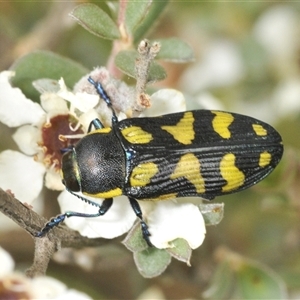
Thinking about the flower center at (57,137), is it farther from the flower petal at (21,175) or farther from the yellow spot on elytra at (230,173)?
the yellow spot on elytra at (230,173)

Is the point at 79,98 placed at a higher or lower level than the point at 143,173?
higher

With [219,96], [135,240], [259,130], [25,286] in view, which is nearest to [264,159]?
[259,130]

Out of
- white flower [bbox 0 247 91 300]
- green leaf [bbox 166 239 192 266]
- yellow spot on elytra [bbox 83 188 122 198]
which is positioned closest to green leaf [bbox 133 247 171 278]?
green leaf [bbox 166 239 192 266]

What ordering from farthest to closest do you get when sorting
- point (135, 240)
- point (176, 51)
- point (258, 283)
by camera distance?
1. point (258, 283)
2. point (176, 51)
3. point (135, 240)

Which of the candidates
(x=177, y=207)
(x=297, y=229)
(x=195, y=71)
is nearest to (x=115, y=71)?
(x=177, y=207)

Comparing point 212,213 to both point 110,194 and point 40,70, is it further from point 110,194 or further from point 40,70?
point 40,70

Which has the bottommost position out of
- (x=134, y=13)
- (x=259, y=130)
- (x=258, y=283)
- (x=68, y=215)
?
(x=258, y=283)
